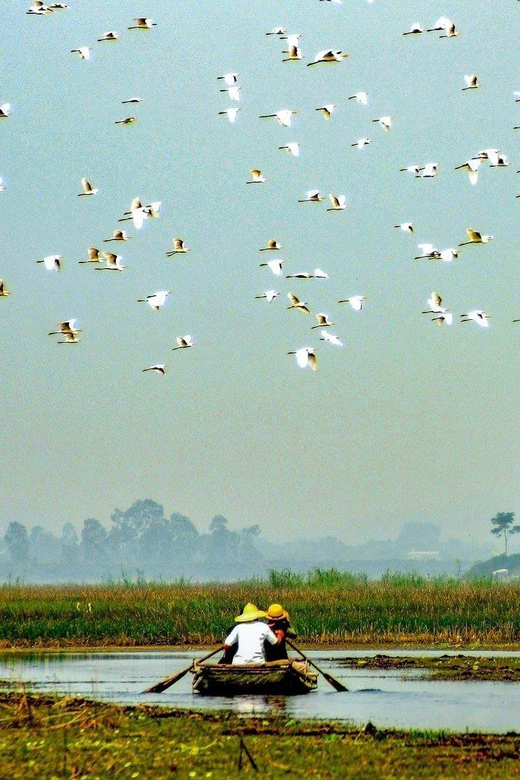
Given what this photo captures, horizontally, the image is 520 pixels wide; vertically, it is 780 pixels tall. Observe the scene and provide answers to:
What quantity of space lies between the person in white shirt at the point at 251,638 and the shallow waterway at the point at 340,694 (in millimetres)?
666

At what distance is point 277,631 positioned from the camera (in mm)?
24344

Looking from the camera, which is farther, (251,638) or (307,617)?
(307,617)

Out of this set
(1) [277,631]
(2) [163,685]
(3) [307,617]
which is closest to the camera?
(1) [277,631]

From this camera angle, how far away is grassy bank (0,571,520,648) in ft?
131

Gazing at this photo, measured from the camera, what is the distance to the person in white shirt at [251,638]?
76.5 ft

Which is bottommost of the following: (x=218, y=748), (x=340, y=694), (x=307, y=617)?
(x=218, y=748)

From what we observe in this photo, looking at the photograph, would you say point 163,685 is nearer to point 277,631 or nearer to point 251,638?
point 277,631

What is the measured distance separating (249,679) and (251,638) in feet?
2.38

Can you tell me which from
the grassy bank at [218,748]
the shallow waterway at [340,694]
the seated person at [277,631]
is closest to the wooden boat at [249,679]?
the shallow waterway at [340,694]

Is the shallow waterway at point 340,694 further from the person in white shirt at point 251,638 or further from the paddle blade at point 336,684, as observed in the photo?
the person in white shirt at point 251,638

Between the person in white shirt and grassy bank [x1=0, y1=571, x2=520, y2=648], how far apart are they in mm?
15098

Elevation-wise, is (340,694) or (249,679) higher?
(249,679)

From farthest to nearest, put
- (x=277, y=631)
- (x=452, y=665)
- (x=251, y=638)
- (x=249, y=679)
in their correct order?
(x=452, y=665) → (x=277, y=631) → (x=251, y=638) → (x=249, y=679)

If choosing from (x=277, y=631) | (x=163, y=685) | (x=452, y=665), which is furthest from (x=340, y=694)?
(x=452, y=665)
